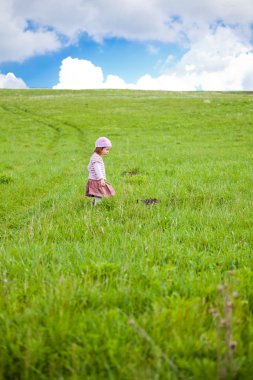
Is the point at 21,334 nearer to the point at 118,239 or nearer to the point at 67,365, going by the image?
the point at 67,365

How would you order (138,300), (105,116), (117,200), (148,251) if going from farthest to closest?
(105,116)
(117,200)
(148,251)
(138,300)

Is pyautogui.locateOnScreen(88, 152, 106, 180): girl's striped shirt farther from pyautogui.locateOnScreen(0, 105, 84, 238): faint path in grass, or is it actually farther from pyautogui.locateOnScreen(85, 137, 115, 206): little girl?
pyautogui.locateOnScreen(0, 105, 84, 238): faint path in grass

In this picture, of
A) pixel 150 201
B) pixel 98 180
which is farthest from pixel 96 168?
pixel 150 201

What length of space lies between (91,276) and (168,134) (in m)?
30.8

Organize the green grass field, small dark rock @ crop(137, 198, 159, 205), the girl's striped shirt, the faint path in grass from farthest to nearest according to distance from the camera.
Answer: the girl's striped shirt → the faint path in grass → small dark rock @ crop(137, 198, 159, 205) → the green grass field

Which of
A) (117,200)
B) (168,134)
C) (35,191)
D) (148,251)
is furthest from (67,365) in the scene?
(168,134)

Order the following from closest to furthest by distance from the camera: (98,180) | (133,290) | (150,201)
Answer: (133,290) → (150,201) → (98,180)

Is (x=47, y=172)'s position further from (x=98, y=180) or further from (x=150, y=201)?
(x=150, y=201)

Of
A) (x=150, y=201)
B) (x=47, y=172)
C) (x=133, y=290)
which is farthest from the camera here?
(x=47, y=172)

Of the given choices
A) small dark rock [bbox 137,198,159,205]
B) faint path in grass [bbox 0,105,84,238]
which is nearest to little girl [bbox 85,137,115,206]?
small dark rock [bbox 137,198,159,205]

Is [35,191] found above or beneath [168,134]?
beneath

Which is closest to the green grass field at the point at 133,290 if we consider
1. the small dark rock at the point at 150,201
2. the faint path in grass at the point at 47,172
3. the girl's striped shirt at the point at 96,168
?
the faint path in grass at the point at 47,172

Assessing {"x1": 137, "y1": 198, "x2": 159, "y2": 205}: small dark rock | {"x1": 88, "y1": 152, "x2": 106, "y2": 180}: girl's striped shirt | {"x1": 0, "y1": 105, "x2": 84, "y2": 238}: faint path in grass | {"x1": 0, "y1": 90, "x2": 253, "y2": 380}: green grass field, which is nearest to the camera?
{"x1": 0, "y1": 90, "x2": 253, "y2": 380}: green grass field

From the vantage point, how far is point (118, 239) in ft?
18.4
